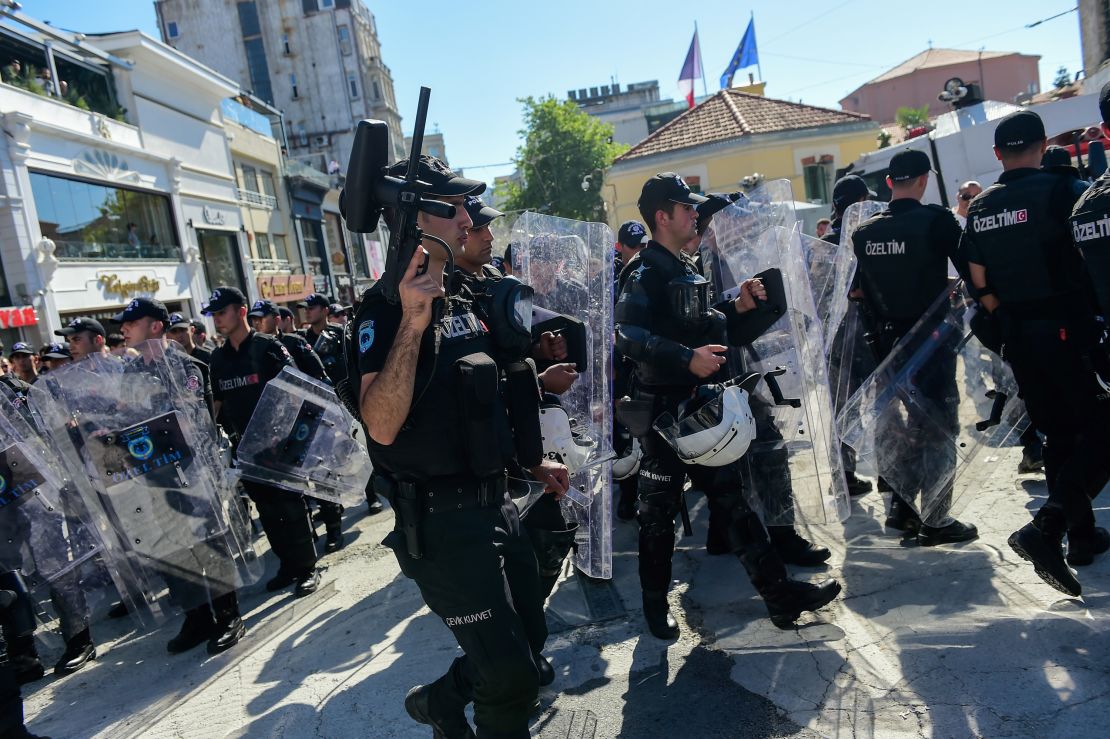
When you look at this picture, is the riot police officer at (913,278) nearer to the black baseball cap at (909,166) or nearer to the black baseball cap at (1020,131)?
the black baseball cap at (909,166)

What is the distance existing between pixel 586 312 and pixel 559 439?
82 cm

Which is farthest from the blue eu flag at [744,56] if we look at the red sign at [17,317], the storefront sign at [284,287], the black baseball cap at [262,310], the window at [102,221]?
the black baseball cap at [262,310]

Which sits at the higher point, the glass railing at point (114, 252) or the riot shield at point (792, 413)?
the glass railing at point (114, 252)

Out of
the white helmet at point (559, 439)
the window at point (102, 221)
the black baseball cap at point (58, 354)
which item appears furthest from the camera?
the window at point (102, 221)

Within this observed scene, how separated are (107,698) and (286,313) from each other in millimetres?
4080

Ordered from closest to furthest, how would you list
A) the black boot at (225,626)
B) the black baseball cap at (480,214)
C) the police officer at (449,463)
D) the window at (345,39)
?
the police officer at (449,463)
the black baseball cap at (480,214)
the black boot at (225,626)
the window at (345,39)

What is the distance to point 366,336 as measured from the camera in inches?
87.8

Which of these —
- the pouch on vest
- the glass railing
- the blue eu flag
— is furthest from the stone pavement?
the blue eu flag

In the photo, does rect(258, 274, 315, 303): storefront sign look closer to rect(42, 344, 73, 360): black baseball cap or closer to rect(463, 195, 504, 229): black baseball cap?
rect(42, 344, 73, 360): black baseball cap

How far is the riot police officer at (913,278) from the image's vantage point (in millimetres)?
3902

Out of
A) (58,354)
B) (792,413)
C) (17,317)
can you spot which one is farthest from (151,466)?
(17,317)

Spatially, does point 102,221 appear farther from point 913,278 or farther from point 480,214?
point 913,278

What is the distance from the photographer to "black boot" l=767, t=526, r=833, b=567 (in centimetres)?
406

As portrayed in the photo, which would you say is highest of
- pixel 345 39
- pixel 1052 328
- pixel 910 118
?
pixel 345 39
